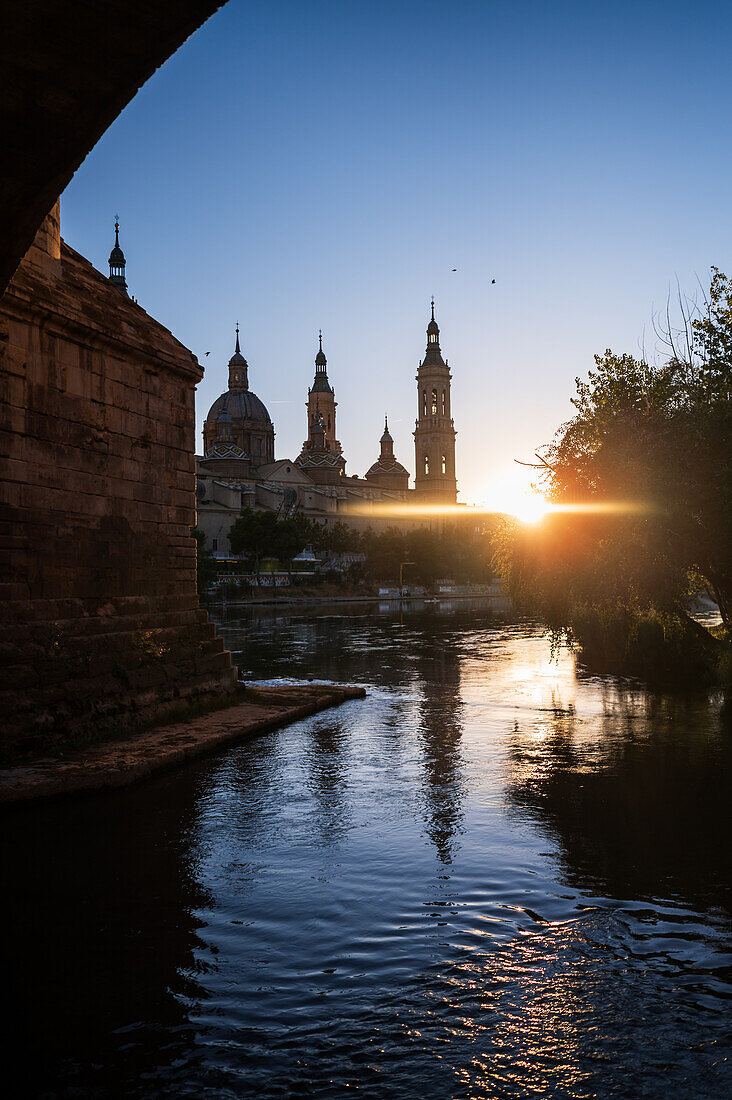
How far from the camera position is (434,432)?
122062 mm

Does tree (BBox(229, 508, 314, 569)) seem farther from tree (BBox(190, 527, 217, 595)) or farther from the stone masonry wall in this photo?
the stone masonry wall

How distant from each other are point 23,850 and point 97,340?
6.23m

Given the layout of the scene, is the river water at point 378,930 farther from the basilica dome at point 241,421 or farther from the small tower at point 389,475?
the small tower at point 389,475

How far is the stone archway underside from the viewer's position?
2.69 meters

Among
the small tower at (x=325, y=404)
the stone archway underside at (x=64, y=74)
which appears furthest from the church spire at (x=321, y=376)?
the stone archway underside at (x=64, y=74)

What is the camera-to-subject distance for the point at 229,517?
9550 centimetres

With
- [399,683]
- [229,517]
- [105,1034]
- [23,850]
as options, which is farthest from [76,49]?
[229,517]

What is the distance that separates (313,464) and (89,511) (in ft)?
373

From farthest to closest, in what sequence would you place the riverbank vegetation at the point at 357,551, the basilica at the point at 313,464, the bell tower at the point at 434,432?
the bell tower at the point at 434,432 → the basilica at the point at 313,464 → the riverbank vegetation at the point at 357,551

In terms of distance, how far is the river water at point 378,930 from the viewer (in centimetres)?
373

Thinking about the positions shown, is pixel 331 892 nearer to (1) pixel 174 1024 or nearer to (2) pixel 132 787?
(1) pixel 174 1024

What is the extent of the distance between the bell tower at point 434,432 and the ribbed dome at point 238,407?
2273cm

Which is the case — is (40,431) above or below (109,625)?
Answer: above

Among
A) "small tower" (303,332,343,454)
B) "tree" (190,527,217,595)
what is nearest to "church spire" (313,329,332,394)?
"small tower" (303,332,343,454)
